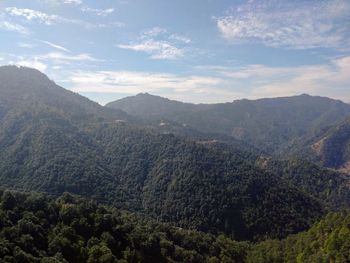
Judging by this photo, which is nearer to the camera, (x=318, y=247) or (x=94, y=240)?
(x=94, y=240)

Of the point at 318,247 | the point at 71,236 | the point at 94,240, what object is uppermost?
the point at 71,236

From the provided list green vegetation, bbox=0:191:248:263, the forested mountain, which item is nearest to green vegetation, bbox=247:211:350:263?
the forested mountain

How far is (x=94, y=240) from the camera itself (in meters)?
83.1

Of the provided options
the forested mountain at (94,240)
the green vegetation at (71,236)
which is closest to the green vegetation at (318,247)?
the forested mountain at (94,240)

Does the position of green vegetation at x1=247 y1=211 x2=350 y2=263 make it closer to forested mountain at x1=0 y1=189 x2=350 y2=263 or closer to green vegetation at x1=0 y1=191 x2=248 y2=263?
forested mountain at x1=0 y1=189 x2=350 y2=263

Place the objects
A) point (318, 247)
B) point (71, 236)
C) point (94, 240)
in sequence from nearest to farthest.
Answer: point (71, 236)
point (94, 240)
point (318, 247)

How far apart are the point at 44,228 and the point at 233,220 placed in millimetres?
124973

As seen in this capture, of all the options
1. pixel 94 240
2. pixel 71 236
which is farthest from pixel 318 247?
pixel 71 236

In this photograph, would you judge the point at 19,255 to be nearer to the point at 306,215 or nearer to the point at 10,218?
the point at 10,218

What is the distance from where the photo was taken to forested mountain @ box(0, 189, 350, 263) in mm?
73188

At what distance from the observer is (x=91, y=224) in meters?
91.0

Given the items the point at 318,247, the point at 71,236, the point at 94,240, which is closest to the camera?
the point at 71,236

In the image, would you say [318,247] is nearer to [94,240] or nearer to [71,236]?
[94,240]

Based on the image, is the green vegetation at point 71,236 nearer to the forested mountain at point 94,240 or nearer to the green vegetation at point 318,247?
the forested mountain at point 94,240
